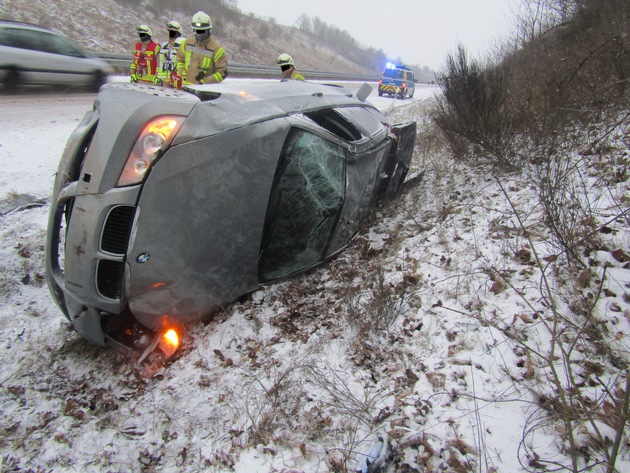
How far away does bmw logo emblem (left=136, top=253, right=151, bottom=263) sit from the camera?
88.6 inches

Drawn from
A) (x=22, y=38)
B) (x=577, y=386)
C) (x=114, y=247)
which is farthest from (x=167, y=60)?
(x=577, y=386)

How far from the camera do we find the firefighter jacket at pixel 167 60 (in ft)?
23.9

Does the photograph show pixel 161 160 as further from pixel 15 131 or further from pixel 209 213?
pixel 15 131

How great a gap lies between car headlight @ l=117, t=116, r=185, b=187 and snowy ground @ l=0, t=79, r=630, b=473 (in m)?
1.20

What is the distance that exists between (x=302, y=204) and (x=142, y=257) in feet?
3.78

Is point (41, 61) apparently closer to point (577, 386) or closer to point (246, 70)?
point (246, 70)

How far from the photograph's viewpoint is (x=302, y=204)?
292 centimetres

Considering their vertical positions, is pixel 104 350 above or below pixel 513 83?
below

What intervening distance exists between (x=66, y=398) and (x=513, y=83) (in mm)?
6781

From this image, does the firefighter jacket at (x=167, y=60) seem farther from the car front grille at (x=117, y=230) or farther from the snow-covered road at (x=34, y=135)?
the car front grille at (x=117, y=230)

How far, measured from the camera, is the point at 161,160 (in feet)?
7.28

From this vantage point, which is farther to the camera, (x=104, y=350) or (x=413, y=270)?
(x=413, y=270)

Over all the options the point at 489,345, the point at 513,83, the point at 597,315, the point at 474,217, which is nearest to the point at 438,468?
the point at 489,345

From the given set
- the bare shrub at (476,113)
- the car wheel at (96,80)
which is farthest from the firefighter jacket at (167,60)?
the bare shrub at (476,113)
